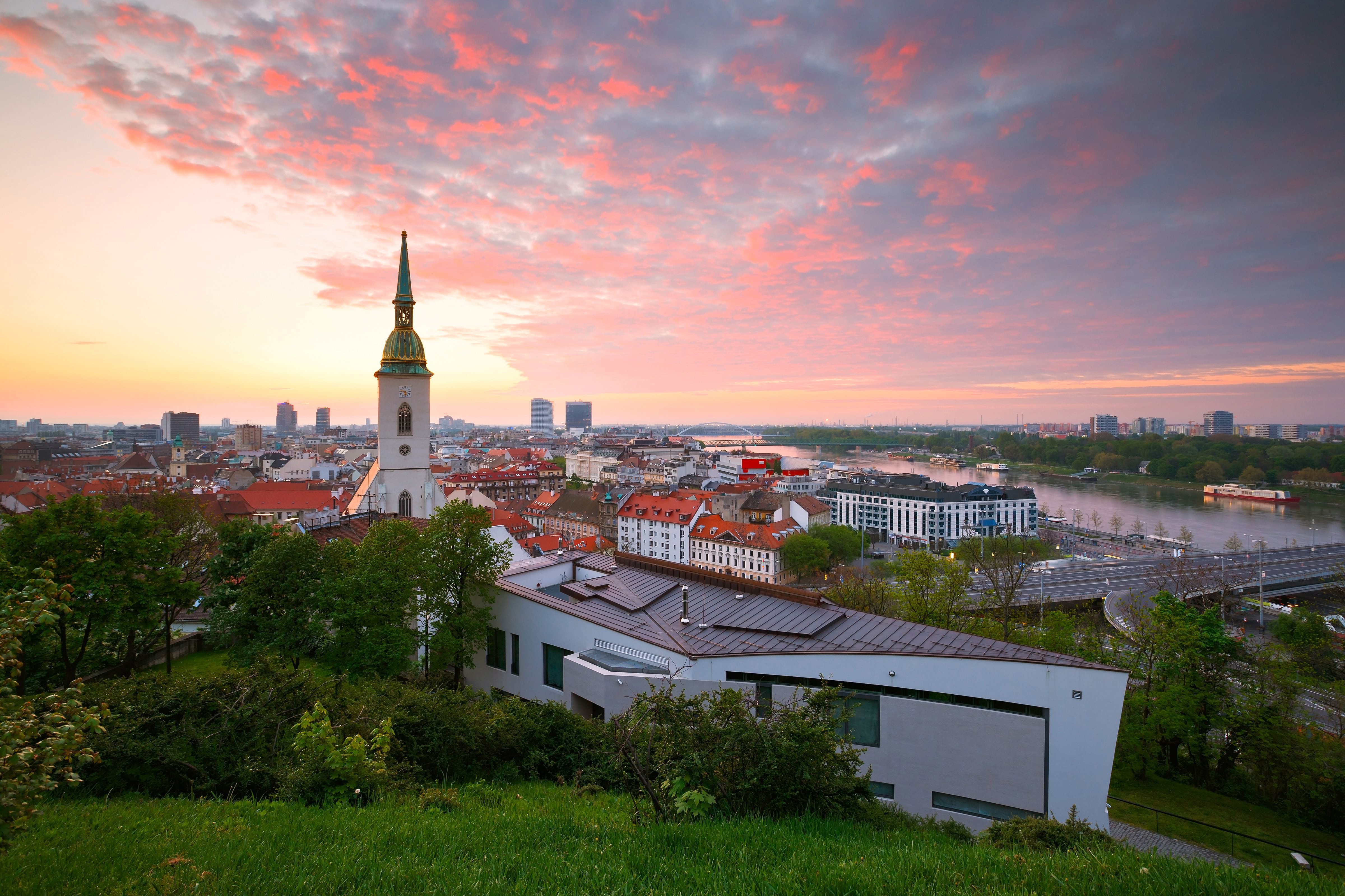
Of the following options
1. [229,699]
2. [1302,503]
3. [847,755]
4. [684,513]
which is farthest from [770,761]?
[1302,503]

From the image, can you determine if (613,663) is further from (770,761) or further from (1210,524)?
(1210,524)

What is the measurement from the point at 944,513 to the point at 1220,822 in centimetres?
5612

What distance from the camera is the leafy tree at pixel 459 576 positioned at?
14.6 meters

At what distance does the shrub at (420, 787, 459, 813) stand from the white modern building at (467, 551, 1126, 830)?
2973mm

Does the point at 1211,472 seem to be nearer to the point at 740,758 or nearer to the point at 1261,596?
the point at 1261,596

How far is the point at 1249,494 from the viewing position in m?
80.4

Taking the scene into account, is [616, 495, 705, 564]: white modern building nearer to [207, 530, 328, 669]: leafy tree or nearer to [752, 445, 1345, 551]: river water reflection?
[207, 530, 328, 669]: leafy tree

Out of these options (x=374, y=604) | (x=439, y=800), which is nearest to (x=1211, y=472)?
(x=374, y=604)

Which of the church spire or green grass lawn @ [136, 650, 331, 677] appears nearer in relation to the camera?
green grass lawn @ [136, 650, 331, 677]

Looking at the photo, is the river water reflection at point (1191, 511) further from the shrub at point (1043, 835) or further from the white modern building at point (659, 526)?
the shrub at point (1043, 835)

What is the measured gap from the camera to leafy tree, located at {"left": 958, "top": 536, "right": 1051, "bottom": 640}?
25.6 metres

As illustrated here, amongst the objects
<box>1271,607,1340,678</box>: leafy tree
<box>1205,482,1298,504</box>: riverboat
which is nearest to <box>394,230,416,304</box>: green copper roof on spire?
<box>1271,607,1340,678</box>: leafy tree

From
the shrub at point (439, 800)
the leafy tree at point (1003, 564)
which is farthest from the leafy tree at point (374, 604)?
the leafy tree at point (1003, 564)

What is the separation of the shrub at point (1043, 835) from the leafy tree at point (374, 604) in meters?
11.2
